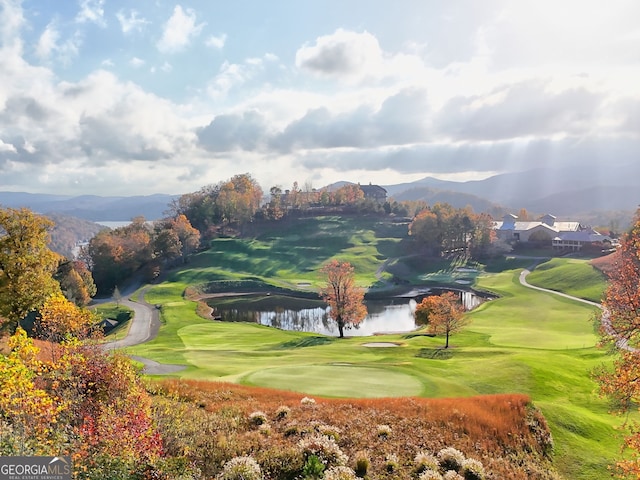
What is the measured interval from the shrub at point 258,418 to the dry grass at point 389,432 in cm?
21

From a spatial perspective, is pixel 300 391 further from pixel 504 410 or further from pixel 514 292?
pixel 514 292

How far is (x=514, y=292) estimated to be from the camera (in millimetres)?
88188

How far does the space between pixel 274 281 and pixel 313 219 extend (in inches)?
2390

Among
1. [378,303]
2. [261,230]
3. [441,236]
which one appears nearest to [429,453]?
[378,303]

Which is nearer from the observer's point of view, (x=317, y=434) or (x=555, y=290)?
(x=317, y=434)

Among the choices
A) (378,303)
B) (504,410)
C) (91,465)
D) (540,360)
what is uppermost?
(91,465)

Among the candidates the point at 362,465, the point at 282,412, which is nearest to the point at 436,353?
the point at 282,412

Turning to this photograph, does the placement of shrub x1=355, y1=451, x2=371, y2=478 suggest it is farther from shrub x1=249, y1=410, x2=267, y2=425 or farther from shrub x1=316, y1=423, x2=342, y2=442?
shrub x1=249, y1=410, x2=267, y2=425

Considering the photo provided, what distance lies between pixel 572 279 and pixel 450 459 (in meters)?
85.7

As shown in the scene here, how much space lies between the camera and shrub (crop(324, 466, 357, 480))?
12.6 m

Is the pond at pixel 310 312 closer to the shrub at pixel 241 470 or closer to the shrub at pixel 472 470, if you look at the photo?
the shrub at pixel 472 470

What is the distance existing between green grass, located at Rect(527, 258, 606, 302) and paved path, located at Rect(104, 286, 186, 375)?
6967cm

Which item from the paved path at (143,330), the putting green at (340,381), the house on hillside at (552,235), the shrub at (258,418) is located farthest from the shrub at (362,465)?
the house on hillside at (552,235)

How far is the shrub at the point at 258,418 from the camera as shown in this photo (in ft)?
57.3
